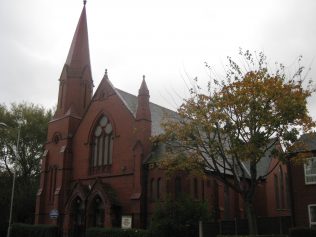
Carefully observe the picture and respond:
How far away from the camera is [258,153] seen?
20750mm

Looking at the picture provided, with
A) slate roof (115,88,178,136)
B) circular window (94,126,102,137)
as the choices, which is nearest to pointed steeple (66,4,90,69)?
slate roof (115,88,178,136)

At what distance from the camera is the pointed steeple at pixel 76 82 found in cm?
4181

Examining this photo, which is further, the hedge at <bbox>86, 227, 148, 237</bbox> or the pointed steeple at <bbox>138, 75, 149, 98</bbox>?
the pointed steeple at <bbox>138, 75, 149, 98</bbox>

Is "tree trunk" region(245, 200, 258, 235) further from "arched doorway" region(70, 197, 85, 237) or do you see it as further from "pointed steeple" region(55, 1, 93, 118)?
"pointed steeple" region(55, 1, 93, 118)

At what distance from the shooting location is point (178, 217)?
25844 millimetres

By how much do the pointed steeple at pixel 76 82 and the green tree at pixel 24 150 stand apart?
31.6 ft

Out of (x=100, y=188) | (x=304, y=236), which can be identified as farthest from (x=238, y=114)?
(x=100, y=188)

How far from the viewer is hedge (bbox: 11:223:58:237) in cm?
3488

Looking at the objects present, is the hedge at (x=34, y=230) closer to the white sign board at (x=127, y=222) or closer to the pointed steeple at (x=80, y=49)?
the white sign board at (x=127, y=222)

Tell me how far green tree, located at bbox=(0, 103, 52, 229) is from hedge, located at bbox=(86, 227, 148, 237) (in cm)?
1972

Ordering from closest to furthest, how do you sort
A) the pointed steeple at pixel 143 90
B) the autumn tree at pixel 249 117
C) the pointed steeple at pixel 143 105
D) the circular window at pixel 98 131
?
the autumn tree at pixel 249 117 < the pointed steeple at pixel 143 105 < the pointed steeple at pixel 143 90 < the circular window at pixel 98 131

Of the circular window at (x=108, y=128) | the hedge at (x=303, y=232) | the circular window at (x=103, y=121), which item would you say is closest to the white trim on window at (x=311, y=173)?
the hedge at (x=303, y=232)

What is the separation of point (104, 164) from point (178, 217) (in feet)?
39.7

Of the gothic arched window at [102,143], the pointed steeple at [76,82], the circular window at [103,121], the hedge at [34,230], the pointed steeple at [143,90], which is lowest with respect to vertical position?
the hedge at [34,230]
